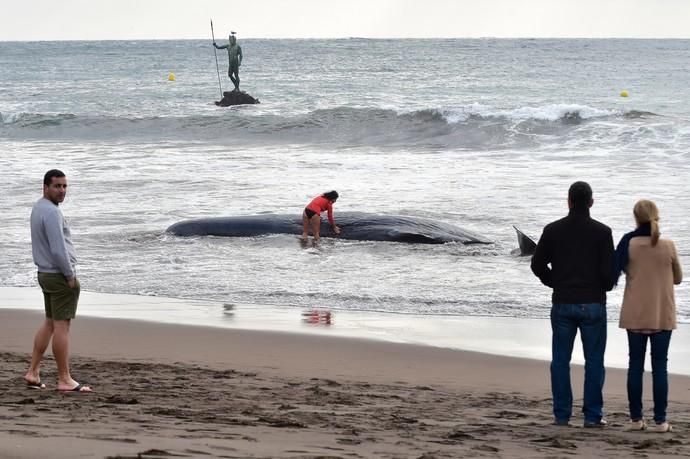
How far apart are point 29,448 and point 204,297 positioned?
7.15m

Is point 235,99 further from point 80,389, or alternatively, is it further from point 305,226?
point 80,389

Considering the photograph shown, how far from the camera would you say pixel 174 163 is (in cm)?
2608

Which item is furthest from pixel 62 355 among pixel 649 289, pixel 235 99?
pixel 235 99

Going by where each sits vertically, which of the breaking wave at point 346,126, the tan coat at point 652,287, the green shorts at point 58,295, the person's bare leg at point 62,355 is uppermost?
the breaking wave at point 346,126

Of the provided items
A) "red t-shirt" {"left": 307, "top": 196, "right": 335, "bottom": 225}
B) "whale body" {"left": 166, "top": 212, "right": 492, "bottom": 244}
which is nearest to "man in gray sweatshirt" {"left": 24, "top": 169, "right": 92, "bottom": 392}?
"red t-shirt" {"left": 307, "top": 196, "right": 335, "bottom": 225}

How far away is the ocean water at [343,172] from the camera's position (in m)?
12.4

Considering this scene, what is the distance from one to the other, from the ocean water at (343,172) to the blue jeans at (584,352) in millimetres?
4362

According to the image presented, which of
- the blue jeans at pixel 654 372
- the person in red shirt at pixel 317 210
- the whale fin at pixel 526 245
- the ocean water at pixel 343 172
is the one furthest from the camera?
the person in red shirt at pixel 317 210

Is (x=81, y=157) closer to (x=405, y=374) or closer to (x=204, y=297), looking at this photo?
(x=204, y=297)

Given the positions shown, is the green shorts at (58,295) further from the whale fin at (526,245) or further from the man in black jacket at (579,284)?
the whale fin at (526,245)

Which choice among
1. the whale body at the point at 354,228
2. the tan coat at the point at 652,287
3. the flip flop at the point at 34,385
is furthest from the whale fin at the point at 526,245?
the flip flop at the point at 34,385

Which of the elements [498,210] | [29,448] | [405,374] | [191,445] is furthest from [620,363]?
[498,210]

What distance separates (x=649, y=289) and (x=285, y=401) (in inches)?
90.2

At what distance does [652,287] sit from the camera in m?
6.12
